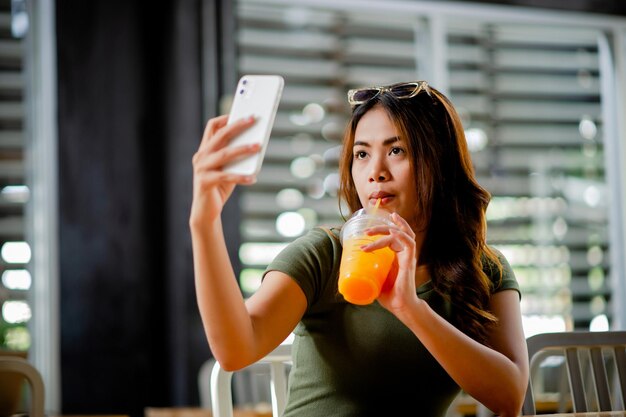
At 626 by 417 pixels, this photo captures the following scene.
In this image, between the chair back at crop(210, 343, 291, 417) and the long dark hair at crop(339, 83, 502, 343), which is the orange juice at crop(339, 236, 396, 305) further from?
the chair back at crop(210, 343, 291, 417)

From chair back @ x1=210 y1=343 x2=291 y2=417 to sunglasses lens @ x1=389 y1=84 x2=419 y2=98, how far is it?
0.52 m

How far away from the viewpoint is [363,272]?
1070mm

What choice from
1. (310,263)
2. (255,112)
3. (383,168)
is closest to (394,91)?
(383,168)

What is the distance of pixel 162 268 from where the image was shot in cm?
367

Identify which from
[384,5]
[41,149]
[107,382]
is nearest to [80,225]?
[41,149]

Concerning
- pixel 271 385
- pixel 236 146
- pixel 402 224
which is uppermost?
pixel 236 146

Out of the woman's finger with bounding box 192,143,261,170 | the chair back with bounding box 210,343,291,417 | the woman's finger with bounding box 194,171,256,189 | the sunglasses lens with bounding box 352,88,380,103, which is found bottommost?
the chair back with bounding box 210,343,291,417

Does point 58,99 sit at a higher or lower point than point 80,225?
higher

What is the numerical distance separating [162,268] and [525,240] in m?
2.01

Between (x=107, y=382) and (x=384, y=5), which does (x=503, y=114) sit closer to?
(x=384, y=5)

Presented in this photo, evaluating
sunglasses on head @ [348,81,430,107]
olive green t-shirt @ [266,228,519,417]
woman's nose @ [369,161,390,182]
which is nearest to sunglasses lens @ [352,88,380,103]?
sunglasses on head @ [348,81,430,107]

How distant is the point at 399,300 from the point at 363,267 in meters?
0.08

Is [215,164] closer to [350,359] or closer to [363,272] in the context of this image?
[363,272]

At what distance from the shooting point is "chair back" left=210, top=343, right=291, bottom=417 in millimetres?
1374
